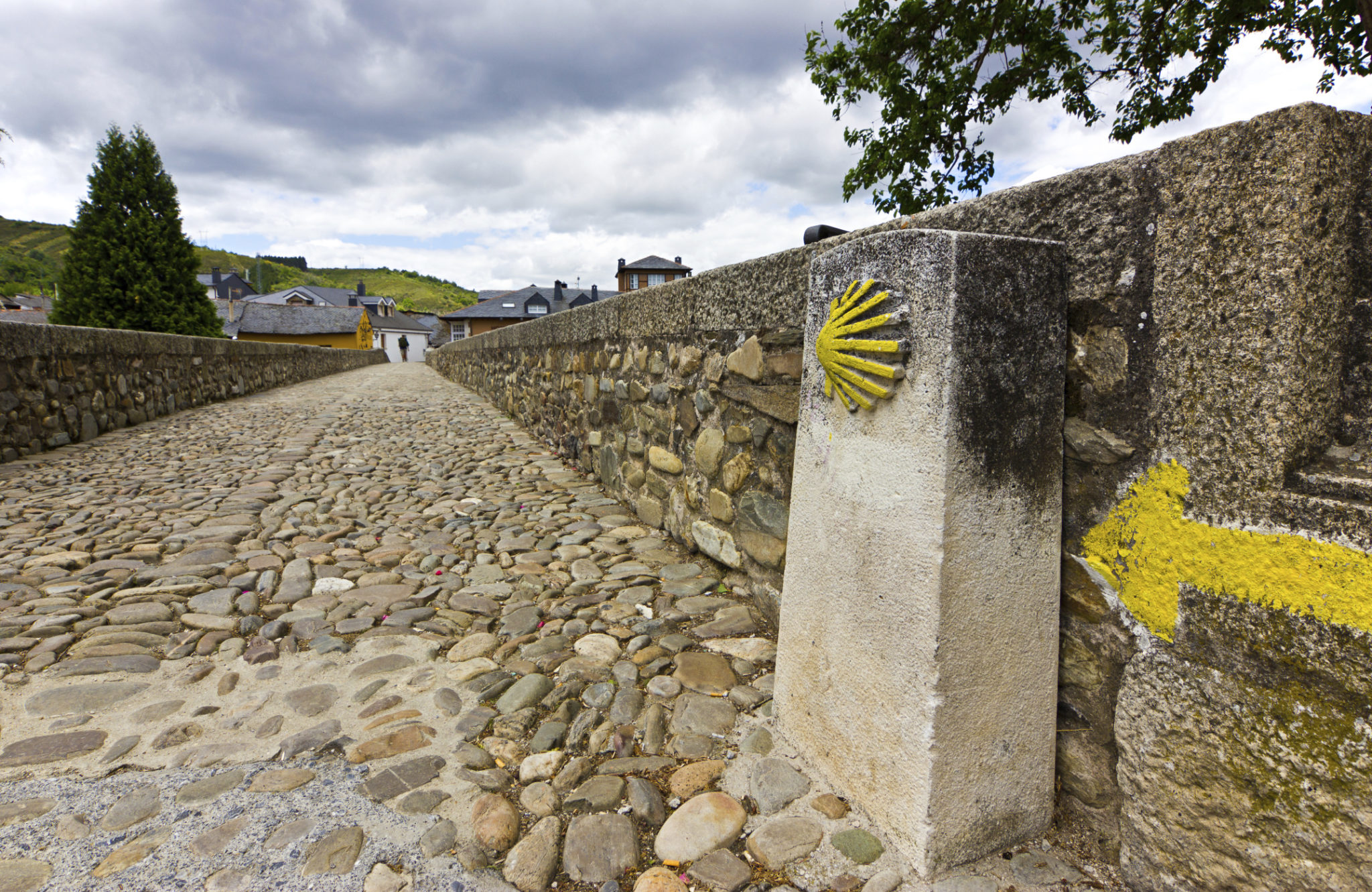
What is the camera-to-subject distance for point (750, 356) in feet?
7.90

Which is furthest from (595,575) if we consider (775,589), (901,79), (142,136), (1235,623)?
(142,136)

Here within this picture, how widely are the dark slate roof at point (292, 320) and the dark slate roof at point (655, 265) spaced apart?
21.2 metres

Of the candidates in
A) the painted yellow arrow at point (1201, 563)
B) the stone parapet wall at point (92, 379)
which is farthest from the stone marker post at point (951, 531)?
the stone parapet wall at point (92, 379)

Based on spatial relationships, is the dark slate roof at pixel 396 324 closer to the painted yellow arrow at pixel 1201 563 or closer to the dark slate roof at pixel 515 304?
the dark slate roof at pixel 515 304

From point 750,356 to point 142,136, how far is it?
27943 mm

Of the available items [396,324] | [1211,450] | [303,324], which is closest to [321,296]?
[396,324]

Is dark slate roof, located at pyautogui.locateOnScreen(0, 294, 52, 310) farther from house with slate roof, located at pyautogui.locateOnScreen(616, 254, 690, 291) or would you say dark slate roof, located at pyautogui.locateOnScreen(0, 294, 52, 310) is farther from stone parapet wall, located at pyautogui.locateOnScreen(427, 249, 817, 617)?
stone parapet wall, located at pyautogui.locateOnScreen(427, 249, 817, 617)

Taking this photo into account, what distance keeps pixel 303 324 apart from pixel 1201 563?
54836 millimetres

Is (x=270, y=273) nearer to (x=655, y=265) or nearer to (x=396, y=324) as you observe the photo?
(x=396, y=324)

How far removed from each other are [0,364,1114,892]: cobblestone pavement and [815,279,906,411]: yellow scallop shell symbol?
91 cm

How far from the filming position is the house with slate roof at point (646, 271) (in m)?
51.2

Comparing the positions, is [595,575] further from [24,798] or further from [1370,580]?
[1370,580]

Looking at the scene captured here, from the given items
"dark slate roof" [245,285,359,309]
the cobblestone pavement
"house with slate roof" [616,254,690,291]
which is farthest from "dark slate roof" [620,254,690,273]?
the cobblestone pavement

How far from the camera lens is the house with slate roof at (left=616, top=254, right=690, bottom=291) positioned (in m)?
51.2
